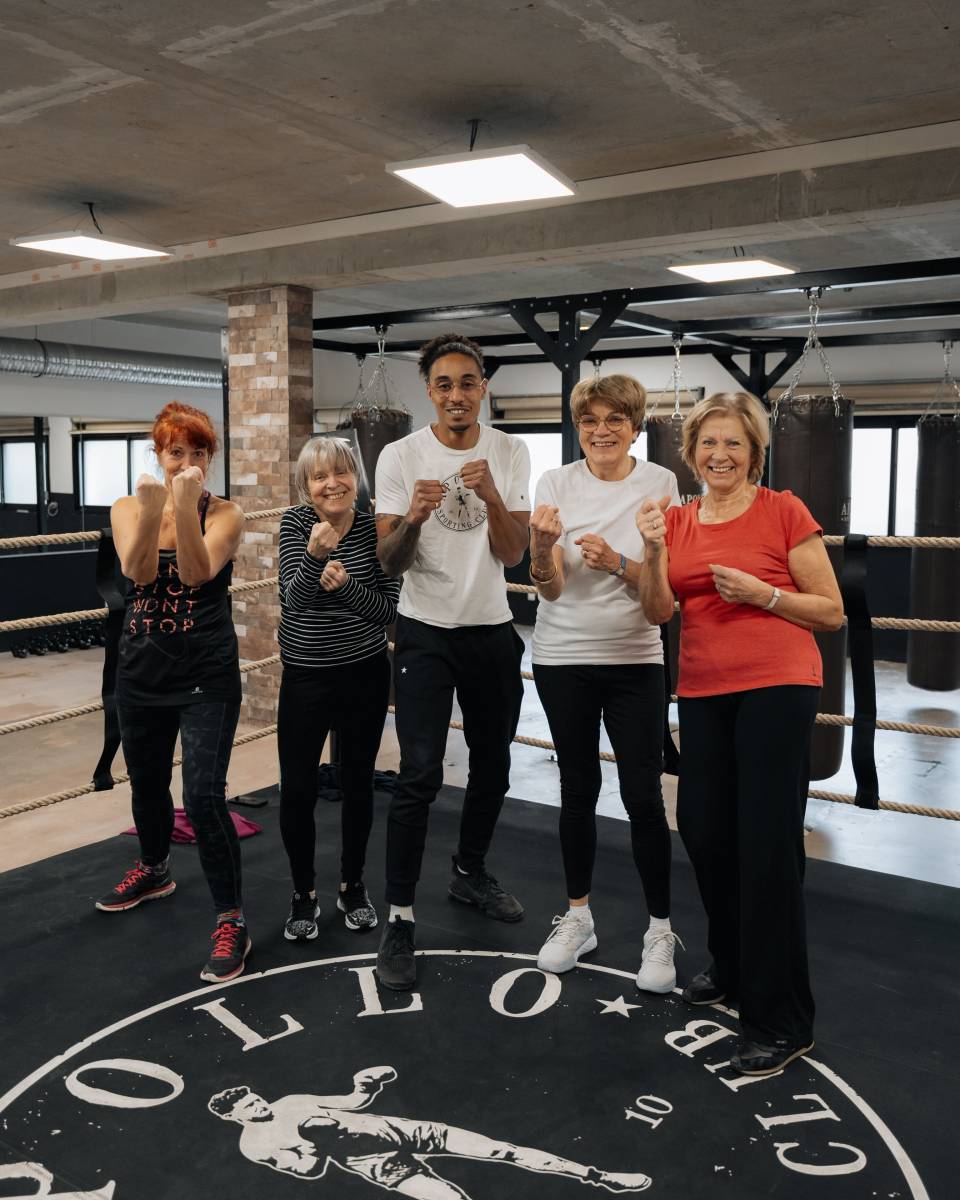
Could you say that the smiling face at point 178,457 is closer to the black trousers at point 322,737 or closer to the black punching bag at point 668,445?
the black trousers at point 322,737

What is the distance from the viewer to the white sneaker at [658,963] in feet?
8.38

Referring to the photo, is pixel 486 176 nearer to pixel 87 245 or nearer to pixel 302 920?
pixel 87 245

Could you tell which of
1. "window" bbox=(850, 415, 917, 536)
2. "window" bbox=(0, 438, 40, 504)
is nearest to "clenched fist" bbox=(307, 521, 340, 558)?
"window" bbox=(850, 415, 917, 536)

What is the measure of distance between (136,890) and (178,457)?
4.31 ft

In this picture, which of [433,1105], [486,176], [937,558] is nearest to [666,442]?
[937,558]

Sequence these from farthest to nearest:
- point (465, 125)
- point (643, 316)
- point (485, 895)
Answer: point (643, 316), point (465, 125), point (485, 895)

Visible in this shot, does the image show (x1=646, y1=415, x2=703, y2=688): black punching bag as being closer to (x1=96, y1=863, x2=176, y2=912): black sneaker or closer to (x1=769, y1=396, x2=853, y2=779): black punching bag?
(x1=769, y1=396, x2=853, y2=779): black punching bag

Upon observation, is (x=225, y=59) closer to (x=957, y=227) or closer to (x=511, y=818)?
(x=511, y=818)

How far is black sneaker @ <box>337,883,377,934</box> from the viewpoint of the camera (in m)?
2.92

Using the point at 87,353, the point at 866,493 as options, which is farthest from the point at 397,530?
the point at 866,493

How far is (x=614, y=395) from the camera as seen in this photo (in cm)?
251

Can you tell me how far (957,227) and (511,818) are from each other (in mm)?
4285

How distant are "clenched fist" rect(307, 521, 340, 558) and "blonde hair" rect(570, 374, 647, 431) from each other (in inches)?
26.7

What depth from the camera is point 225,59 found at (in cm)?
341
